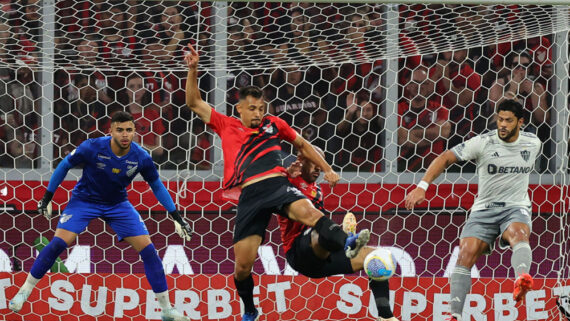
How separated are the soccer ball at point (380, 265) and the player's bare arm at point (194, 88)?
1388 mm

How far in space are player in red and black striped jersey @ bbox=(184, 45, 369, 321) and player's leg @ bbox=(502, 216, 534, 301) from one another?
53.2 inches

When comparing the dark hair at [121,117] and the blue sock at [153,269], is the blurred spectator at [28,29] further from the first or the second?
the blue sock at [153,269]

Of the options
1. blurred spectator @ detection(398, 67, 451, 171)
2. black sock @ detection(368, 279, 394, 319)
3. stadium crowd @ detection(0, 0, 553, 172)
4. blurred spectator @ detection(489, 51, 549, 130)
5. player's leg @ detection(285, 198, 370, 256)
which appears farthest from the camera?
blurred spectator @ detection(489, 51, 549, 130)

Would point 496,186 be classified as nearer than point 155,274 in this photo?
Yes

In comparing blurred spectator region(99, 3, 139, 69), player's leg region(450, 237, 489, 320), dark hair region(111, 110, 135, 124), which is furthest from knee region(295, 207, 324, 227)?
blurred spectator region(99, 3, 139, 69)

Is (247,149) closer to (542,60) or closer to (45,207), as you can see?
(45,207)

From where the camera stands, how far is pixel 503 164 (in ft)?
20.6

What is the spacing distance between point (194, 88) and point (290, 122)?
2.56m

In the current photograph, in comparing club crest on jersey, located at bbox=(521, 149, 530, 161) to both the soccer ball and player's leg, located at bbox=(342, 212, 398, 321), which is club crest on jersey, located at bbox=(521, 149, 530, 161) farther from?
the soccer ball

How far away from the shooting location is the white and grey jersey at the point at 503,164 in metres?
6.28

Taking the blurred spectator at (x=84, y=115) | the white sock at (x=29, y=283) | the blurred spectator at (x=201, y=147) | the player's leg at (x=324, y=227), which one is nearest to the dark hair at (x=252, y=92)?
the player's leg at (x=324, y=227)

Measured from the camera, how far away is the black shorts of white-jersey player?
568cm

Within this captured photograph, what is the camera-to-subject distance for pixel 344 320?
7.28 metres

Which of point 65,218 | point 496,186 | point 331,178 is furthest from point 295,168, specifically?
point 65,218
